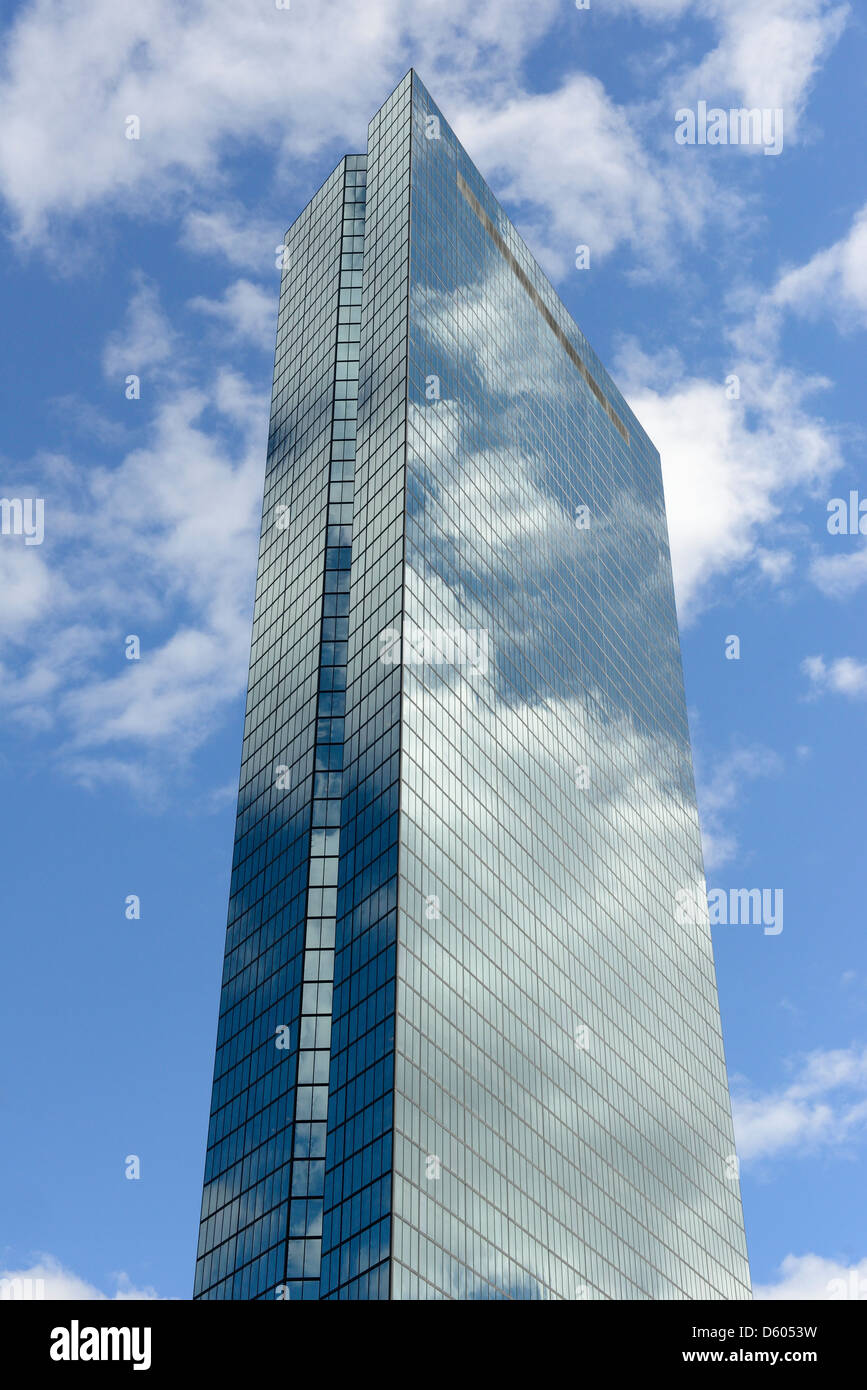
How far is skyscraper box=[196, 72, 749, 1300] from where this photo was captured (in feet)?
284

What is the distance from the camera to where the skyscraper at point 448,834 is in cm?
8644

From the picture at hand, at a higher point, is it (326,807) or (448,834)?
(326,807)

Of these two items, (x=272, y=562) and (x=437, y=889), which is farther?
(x=272, y=562)

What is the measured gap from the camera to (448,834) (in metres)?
96.5

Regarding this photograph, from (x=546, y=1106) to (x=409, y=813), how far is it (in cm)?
2282

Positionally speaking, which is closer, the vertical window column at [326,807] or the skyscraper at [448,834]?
the skyscraper at [448,834]

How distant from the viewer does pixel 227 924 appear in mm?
109375

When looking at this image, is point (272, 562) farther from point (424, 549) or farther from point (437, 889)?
point (437, 889)

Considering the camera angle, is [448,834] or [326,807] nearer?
[448,834]

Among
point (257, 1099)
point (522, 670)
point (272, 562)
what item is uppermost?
point (272, 562)

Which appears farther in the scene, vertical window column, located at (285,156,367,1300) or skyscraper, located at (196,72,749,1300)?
vertical window column, located at (285,156,367,1300)
